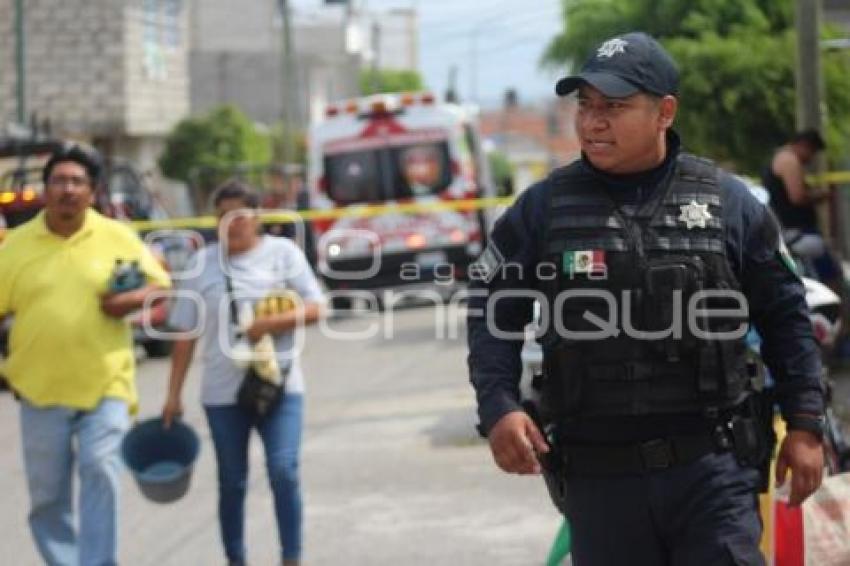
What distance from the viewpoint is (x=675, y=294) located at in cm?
450

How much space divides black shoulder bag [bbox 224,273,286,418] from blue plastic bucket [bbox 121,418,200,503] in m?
0.52

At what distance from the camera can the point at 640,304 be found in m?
4.51

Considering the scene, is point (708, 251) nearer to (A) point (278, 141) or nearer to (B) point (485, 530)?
(B) point (485, 530)

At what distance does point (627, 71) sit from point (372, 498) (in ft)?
19.2

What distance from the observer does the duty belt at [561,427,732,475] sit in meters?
4.49

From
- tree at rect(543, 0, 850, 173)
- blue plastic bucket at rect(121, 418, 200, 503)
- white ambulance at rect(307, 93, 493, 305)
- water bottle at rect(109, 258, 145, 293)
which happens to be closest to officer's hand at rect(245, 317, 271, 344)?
blue plastic bucket at rect(121, 418, 200, 503)

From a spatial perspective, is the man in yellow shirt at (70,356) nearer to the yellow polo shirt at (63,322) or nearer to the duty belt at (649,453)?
the yellow polo shirt at (63,322)

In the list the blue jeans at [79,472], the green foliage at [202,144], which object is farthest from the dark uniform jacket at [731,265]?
the green foliage at [202,144]

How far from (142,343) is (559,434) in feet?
50.2

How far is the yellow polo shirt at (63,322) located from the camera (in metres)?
7.25

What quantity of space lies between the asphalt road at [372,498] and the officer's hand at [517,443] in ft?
12.6

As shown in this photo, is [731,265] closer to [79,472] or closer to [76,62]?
[79,472]

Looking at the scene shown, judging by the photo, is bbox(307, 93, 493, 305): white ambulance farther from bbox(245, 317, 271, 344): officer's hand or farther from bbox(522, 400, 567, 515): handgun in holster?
bbox(522, 400, 567, 515): handgun in holster

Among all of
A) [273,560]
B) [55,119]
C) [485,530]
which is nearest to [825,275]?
[485,530]
